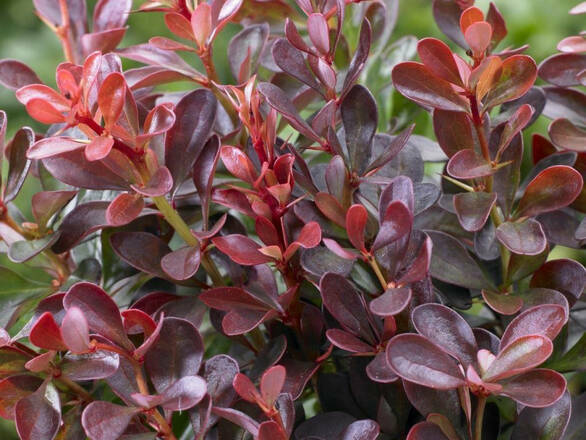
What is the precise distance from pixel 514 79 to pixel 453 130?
1.8 inches

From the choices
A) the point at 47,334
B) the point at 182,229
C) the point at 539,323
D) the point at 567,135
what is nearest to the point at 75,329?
the point at 47,334

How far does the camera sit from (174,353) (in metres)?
0.42

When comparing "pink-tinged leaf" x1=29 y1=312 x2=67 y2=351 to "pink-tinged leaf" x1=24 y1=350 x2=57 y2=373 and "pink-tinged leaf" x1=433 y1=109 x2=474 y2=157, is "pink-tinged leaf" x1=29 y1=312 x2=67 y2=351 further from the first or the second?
"pink-tinged leaf" x1=433 y1=109 x2=474 y2=157

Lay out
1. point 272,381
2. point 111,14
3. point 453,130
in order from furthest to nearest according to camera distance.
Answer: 1. point 111,14
2. point 453,130
3. point 272,381

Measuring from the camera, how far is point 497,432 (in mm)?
445

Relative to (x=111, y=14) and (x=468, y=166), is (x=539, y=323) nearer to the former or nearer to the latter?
(x=468, y=166)

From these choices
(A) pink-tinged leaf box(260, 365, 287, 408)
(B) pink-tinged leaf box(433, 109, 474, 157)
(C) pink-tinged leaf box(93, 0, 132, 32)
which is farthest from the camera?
(C) pink-tinged leaf box(93, 0, 132, 32)

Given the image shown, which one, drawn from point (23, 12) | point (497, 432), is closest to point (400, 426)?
point (497, 432)

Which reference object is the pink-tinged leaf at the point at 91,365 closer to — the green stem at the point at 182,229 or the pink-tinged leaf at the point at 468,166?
the green stem at the point at 182,229

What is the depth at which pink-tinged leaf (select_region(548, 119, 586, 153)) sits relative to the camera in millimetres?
483

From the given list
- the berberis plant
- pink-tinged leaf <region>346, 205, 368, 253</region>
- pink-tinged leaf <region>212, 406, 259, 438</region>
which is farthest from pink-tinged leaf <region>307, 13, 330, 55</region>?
pink-tinged leaf <region>212, 406, 259, 438</region>

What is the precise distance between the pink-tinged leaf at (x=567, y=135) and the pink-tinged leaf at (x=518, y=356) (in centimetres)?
17

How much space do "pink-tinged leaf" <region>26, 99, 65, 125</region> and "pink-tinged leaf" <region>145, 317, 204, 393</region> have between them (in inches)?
4.8

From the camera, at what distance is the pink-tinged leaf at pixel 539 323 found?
382mm
